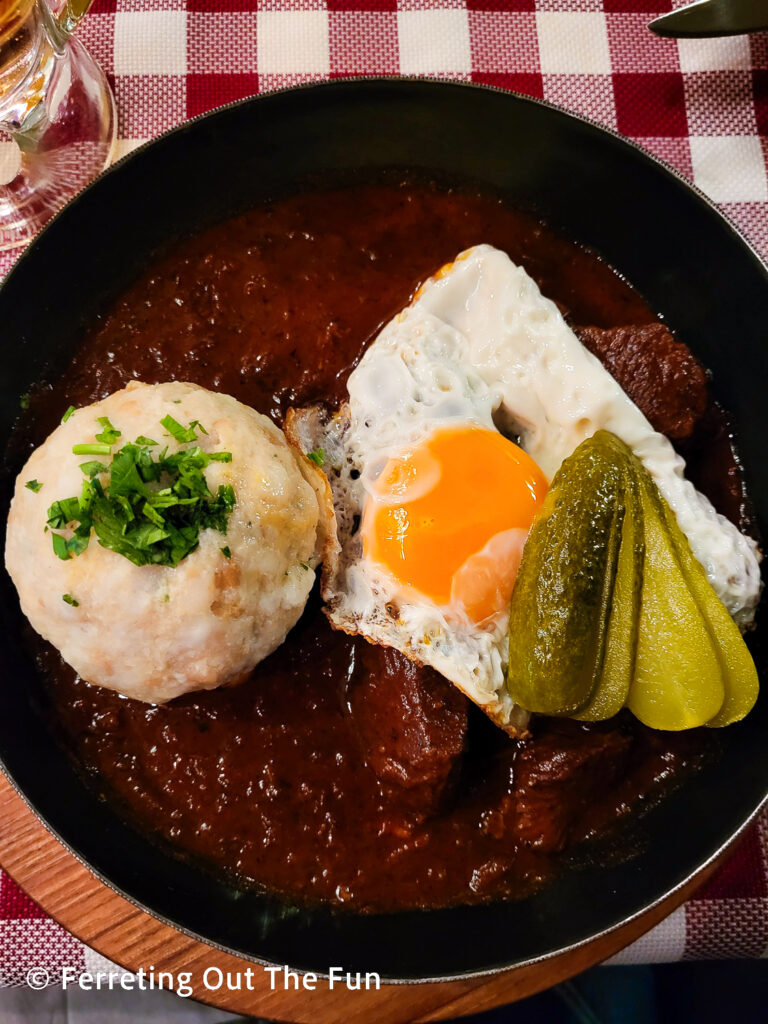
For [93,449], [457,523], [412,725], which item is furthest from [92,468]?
[412,725]

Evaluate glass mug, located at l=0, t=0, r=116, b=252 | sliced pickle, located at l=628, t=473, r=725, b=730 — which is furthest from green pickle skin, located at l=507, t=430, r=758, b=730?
glass mug, located at l=0, t=0, r=116, b=252

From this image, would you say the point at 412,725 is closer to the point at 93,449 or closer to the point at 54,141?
the point at 93,449

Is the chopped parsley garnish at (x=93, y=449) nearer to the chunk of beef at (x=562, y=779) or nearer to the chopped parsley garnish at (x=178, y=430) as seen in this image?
the chopped parsley garnish at (x=178, y=430)

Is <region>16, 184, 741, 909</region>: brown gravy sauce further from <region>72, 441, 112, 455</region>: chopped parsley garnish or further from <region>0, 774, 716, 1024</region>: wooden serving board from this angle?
<region>72, 441, 112, 455</region>: chopped parsley garnish

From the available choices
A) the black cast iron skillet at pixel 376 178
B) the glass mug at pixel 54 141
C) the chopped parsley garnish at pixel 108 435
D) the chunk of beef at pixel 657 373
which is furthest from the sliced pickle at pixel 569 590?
the glass mug at pixel 54 141

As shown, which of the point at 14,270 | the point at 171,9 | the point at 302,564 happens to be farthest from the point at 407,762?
the point at 171,9

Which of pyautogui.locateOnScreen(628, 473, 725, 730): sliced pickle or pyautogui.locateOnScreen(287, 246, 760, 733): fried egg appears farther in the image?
pyautogui.locateOnScreen(287, 246, 760, 733): fried egg

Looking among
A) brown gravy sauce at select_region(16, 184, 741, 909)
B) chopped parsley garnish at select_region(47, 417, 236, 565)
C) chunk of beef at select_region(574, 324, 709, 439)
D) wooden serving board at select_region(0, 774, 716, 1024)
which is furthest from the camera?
chunk of beef at select_region(574, 324, 709, 439)

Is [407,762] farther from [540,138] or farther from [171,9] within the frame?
[171,9]
